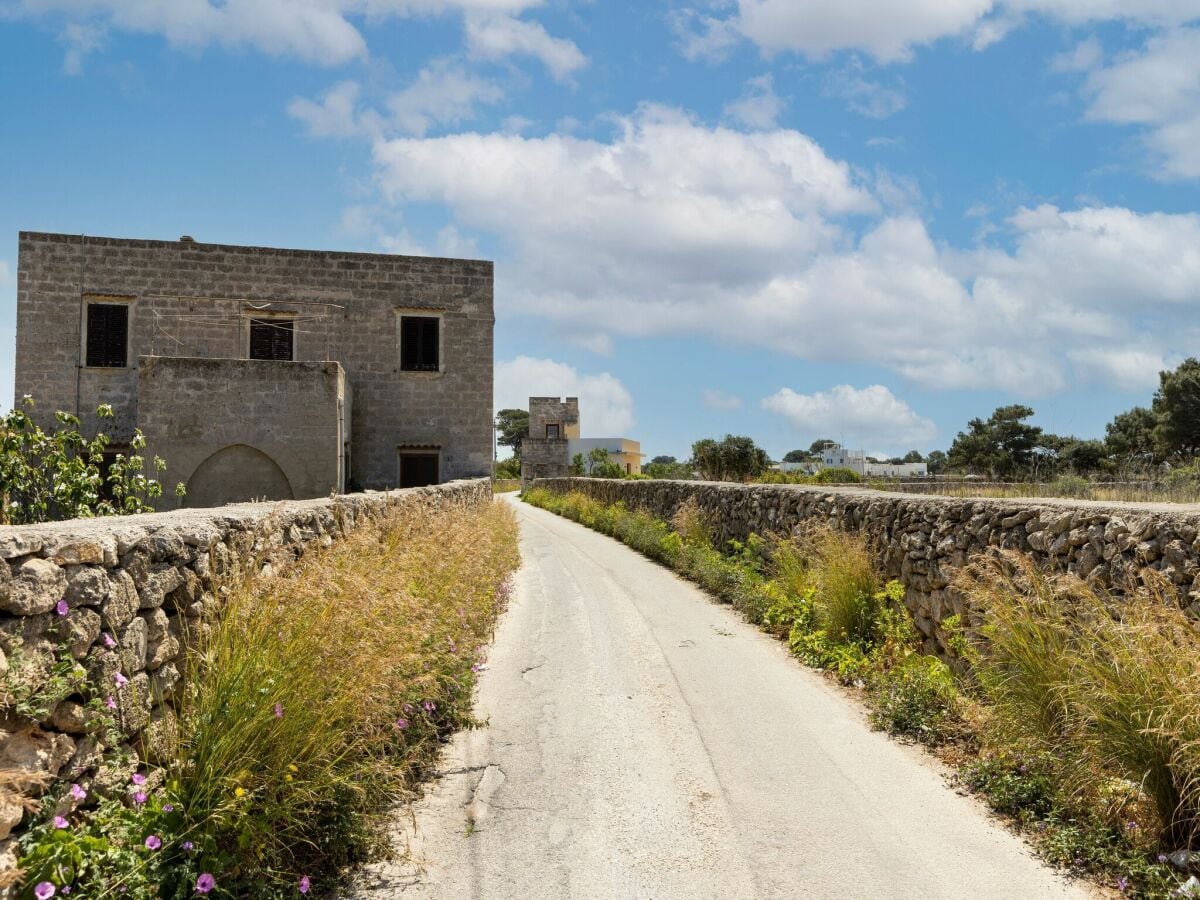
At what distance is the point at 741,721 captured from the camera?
6582 mm

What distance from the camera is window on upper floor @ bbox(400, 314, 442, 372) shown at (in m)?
24.2

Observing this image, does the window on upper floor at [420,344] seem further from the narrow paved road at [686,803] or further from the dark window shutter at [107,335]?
the narrow paved road at [686,803]

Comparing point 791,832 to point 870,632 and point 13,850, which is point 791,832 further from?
point 870,632

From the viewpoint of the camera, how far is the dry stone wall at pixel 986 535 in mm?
4949

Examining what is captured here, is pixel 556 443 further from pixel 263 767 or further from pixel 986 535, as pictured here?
pixel 263 767

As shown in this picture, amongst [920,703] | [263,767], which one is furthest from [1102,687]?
[263,767]

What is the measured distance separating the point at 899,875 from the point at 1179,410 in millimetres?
49486

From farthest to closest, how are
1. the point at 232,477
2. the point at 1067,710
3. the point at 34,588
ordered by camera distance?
the point at 232,477 → the point at 1067,710 → the point at 34,588

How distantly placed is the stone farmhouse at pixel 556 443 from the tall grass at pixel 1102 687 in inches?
1881

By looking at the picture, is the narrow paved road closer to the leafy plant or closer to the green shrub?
the green shrub

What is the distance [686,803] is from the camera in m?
5.01

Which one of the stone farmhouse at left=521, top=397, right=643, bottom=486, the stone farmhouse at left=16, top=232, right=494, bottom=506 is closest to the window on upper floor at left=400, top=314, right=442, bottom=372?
the stone farmhouse at left=16, top=232, right=494, bottom=506

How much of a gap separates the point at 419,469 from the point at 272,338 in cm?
578

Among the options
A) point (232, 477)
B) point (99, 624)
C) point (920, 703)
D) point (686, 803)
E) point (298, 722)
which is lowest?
point (686, 803)
